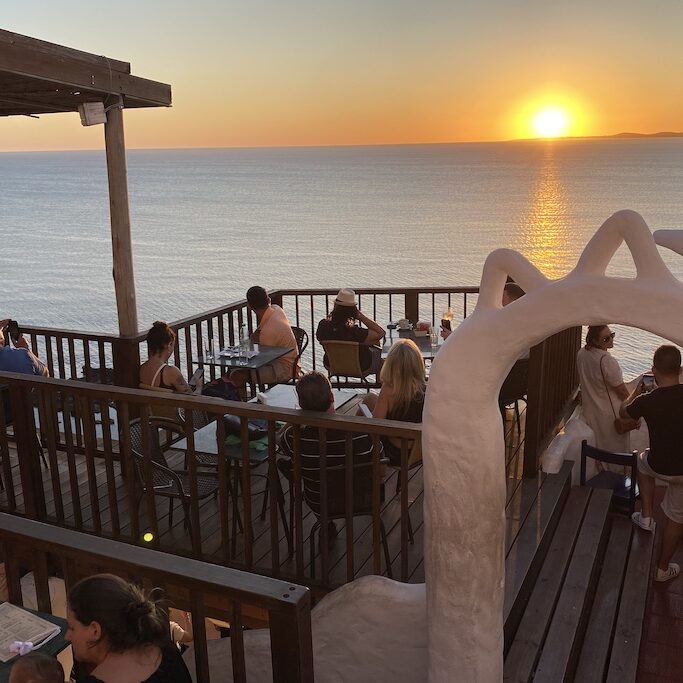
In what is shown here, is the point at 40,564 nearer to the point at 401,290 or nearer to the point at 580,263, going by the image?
the point at 580,263

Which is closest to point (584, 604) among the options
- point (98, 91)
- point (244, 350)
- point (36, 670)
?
point (36, 670)

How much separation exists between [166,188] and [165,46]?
45.4 m

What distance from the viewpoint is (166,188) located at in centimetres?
10700

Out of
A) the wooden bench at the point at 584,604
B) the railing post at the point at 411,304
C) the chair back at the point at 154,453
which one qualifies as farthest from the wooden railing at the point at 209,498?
the railing post at the point at 411,304

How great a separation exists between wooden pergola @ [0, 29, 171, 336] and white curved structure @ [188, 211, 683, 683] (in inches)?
144

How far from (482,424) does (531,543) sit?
194cm

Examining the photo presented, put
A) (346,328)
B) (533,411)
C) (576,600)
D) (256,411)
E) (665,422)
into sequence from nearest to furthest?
1. (256,411)
2. (576,600)
3. (665,422)
4. (533,411)
5. (346,328)

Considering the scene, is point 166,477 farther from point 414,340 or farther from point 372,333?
point 414,340

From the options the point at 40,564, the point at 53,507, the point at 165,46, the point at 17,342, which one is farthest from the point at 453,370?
the point at 165,46

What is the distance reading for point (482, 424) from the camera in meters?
2.43

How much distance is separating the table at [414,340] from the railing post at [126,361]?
7.18 feet

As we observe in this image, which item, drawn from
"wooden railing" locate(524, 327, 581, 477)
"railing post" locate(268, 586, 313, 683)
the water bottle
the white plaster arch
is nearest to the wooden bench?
"wooden railing" locate(524, 327, 581, 477)

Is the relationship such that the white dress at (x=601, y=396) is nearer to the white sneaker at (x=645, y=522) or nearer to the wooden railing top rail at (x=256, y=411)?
the white sneaker at (x=645, y=522)

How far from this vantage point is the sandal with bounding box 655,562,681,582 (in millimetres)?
4324
